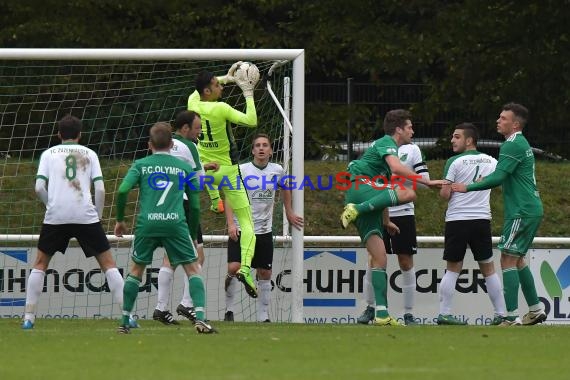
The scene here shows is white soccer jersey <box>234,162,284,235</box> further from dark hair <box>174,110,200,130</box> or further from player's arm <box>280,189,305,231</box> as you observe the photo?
dark hair <box>174,110,200,130</box>

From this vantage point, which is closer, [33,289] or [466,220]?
[33,289]

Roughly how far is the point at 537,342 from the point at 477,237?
3.09 m

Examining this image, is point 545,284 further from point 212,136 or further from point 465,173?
point 212,136

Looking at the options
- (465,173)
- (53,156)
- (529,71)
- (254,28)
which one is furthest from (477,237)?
(254,28)

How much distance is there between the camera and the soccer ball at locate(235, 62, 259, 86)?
48.0 ft

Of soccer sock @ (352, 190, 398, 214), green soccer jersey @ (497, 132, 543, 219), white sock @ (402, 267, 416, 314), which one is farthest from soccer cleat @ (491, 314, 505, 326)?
soccer sock @ (352, 190, 398, 214)

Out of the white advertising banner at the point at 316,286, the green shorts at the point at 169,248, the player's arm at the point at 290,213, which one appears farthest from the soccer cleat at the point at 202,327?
the white advertising banner at the point at 316,286

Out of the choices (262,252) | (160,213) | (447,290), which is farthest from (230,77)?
(160,213)

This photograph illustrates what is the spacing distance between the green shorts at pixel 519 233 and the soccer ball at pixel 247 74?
10.0 feet

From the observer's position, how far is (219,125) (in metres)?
14.3

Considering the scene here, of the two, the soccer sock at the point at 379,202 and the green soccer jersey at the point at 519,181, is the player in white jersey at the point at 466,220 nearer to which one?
the green soccer jersey at the point at 519,181

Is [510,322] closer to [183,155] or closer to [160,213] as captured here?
[183,155]

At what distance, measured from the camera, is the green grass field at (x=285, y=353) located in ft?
30.6

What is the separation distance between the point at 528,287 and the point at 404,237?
158 cm
